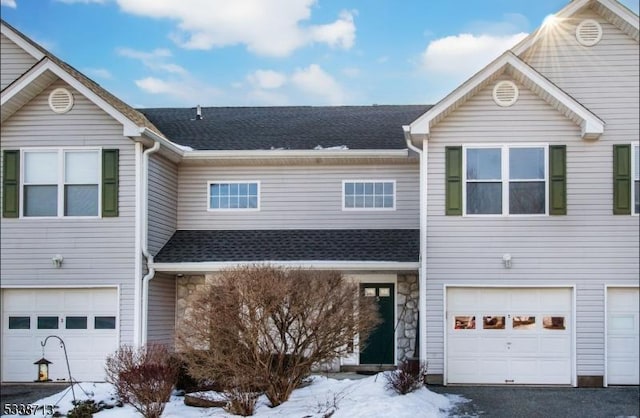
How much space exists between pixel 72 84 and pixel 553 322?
1019 cm

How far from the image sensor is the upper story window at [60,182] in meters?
15.0

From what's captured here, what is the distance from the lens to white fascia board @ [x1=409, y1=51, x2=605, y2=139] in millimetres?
14062

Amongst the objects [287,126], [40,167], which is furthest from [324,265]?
[40,167]

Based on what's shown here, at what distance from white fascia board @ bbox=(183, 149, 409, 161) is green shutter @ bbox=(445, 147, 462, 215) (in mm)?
1911

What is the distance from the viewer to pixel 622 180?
47.1ft

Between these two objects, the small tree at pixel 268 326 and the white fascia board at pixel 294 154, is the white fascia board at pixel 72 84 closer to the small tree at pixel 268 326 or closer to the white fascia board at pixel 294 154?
the white fascia board at pixel 294 154

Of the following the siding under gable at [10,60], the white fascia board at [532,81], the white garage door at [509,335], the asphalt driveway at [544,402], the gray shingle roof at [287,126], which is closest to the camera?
the asphalt driveway at [544,402]

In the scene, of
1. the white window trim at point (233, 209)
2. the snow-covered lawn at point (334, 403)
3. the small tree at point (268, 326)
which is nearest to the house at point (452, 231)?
the white window trim at point (233, 209)

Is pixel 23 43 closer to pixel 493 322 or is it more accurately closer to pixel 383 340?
pixel 383 340

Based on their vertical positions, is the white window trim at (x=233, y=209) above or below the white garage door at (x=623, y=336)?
above

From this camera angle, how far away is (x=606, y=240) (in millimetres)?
14328

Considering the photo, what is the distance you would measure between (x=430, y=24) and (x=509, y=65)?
8.76 feet

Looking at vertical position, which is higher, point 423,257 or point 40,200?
point 40,200

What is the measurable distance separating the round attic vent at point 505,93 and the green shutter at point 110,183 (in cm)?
737
